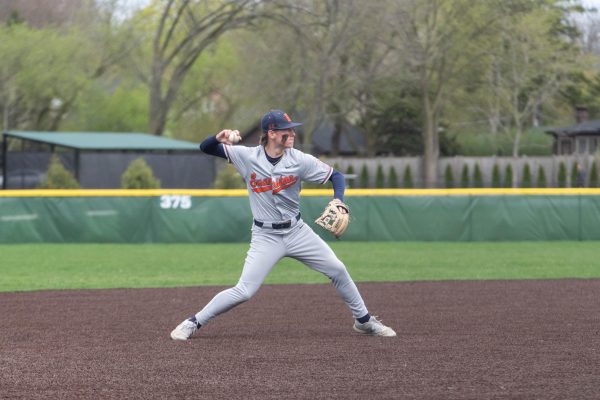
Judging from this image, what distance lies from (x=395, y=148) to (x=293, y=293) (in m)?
47.4

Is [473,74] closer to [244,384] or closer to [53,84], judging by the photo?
[53,84]

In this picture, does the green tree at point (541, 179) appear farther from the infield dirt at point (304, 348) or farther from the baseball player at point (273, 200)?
the baseball player at point (273, 200)

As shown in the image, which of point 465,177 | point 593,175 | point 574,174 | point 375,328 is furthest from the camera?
point 465,177

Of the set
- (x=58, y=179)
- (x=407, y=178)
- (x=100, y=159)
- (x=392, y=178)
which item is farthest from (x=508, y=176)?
(x=58, y=179)

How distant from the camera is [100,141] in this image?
3694 centimetres

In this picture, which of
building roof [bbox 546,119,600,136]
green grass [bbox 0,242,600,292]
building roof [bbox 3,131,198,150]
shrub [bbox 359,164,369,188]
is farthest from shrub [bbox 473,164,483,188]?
green grass [bbox 0,242,600,292]

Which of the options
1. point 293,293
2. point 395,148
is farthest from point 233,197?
point 395,148

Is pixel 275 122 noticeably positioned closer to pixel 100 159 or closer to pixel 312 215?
pixel 312 215

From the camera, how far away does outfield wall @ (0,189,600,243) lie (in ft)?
71.9

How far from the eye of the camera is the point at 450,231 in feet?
74.5

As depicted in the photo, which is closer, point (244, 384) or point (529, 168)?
point (244, 384)

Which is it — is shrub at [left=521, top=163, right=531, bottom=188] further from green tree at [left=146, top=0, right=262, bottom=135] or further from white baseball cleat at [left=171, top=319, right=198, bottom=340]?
white baseball cleat at [left=171, top=319, right=198, bottom=340]

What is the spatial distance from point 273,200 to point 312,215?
45.6 feet

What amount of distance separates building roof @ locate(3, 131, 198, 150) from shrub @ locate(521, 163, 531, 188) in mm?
17607
